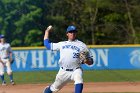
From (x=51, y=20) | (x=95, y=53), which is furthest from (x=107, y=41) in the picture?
(x=95, y=53)

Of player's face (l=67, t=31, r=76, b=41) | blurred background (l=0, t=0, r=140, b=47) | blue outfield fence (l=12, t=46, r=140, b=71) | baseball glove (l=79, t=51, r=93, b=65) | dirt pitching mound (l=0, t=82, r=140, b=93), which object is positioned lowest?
dirt pitching mound (l=0, t=82, r=140, b=93)

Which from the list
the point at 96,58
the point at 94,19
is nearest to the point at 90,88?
the point at 96,58

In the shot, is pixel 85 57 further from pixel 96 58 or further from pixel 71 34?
pixel 96 58

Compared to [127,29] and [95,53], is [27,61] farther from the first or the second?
[127,29]

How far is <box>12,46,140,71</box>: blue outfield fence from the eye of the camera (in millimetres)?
28234

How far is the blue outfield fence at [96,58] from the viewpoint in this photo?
1112 inches

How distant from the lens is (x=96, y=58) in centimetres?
2867

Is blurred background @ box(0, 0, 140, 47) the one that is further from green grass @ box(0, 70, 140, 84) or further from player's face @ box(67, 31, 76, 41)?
player's face @ box(67, 31, 76, 41)

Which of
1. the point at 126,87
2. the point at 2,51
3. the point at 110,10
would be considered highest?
the point at 110,10

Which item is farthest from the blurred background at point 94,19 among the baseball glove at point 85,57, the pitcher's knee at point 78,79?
the pitcher's knee at point 78,79

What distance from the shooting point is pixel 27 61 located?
92.7ft

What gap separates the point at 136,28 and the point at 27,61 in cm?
2212

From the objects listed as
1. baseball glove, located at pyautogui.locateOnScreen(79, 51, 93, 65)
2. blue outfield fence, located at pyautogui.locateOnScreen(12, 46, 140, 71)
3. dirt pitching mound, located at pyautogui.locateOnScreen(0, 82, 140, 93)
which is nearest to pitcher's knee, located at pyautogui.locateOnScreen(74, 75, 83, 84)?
baseball glove, located at pyautogui.locateOnScreen(79, 51, 93, 65)

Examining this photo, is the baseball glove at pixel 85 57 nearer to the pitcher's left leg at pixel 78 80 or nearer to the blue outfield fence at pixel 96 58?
the pitcher's left leg at pixel 78 80
